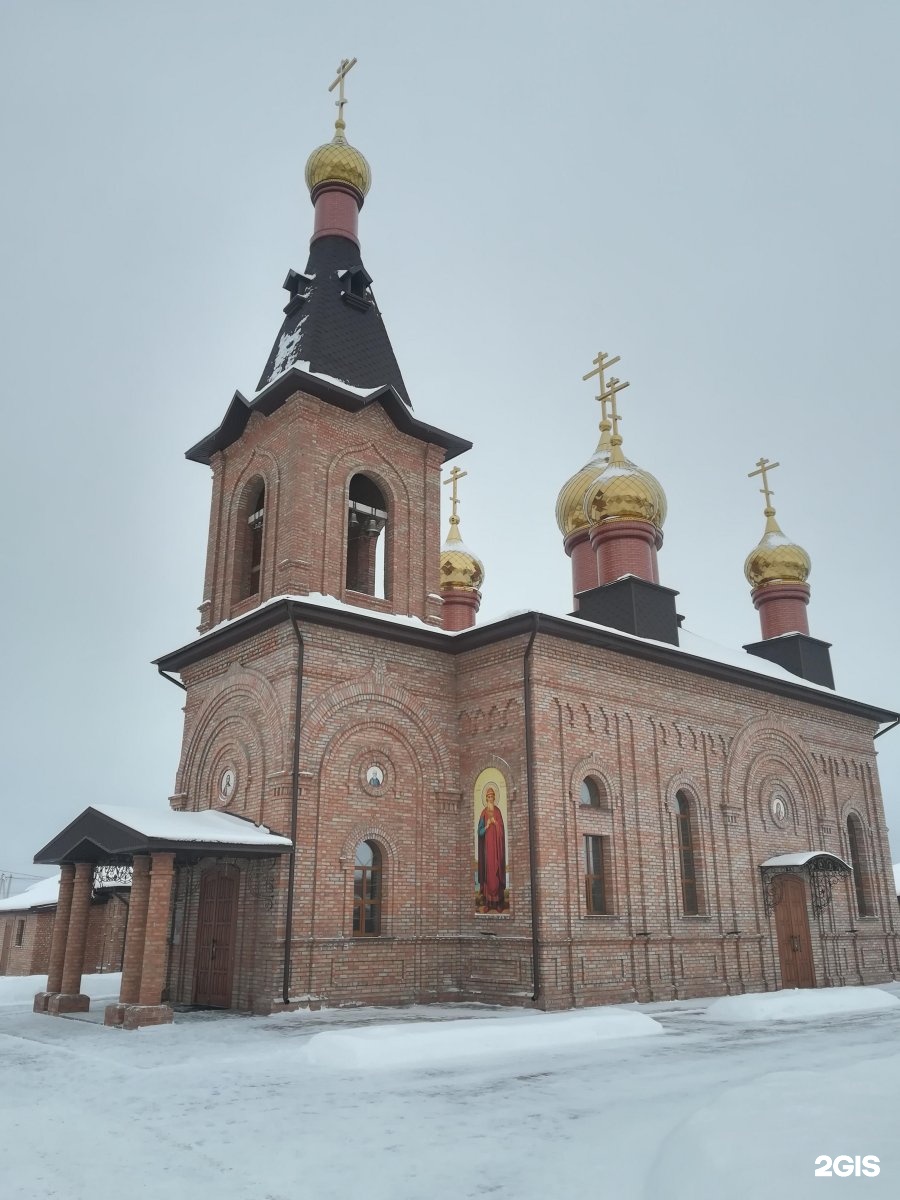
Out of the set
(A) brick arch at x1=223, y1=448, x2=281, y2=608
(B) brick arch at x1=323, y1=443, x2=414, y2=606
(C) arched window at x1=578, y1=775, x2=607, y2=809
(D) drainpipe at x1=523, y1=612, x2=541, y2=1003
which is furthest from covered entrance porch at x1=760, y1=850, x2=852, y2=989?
(A) brick arch at x1=223, y1=448, x2=281, y2=608

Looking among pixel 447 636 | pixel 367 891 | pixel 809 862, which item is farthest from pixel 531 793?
pixel 809 862

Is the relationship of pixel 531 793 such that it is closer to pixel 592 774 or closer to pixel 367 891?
pixel 592 774

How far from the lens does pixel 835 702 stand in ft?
63.3

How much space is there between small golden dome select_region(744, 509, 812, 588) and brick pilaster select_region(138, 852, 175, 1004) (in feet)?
50.4

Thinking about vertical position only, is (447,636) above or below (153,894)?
above

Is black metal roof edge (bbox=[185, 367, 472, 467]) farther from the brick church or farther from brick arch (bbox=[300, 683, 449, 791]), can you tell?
brick arch (bbox=[300, 683, 449, 791])

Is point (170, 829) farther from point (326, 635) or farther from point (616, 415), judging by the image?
point (616, 415)

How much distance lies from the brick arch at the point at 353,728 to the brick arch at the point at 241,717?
1.37ft

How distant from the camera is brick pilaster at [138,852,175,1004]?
11102 mm

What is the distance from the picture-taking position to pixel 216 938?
13.4 metres

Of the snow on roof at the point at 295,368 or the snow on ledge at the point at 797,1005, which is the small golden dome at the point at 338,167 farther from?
the snow on ledge at the point at 797,1005

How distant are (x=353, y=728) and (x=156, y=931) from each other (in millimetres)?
3747

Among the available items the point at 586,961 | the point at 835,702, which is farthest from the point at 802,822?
the point at 586,961

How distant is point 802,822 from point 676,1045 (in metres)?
9.48
